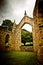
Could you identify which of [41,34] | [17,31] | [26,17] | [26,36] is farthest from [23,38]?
[41,34]

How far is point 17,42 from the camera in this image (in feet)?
49.2

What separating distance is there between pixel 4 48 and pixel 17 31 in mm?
3544

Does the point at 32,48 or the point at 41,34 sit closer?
the point at 41,34

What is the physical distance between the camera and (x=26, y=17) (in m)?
14.7

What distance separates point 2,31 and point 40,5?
33.8 ft

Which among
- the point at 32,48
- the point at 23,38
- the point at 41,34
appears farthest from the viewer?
the point at 23,38

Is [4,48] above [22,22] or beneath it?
beneath

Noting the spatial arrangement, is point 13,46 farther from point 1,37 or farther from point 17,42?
point 1,37

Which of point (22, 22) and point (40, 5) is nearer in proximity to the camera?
point (40, 5)

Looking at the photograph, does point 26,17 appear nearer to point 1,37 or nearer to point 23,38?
point 1,37

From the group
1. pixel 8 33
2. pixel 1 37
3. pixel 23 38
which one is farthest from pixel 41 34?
pixel 23 38

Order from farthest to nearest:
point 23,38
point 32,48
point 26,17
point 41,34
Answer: point 23,38 → point 26,17 → point 32,48 → point 41,34

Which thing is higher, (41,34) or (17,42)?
(41,34)

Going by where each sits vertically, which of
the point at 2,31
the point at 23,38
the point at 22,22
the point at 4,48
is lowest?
the point at 4,48
